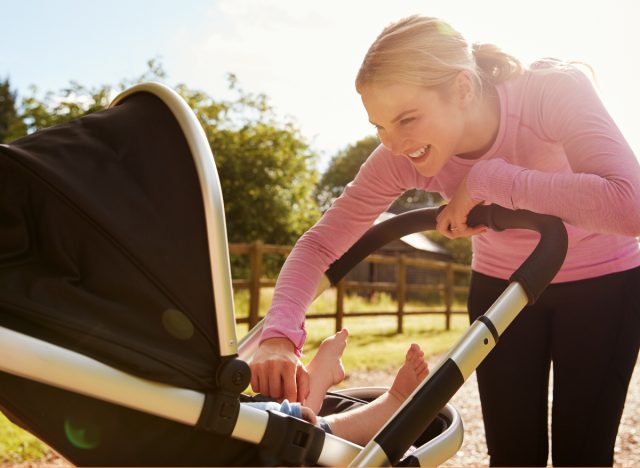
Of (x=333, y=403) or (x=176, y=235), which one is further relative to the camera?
(x=333, y=403)

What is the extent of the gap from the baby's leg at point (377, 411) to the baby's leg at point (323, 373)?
0.12m

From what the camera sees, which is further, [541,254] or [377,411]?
[377,411]

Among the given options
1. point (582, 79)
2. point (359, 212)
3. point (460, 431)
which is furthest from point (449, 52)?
point (460, 431)

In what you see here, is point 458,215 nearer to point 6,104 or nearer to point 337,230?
point 337,230

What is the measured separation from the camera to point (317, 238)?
1875mm

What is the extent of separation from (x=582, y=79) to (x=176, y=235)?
3.43 feet

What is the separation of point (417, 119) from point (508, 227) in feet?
1.15

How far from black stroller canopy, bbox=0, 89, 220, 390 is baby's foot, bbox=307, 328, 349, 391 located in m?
0.73

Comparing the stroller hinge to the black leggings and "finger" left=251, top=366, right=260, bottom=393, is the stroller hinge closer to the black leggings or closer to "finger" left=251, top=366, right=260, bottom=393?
"finger" left=251, top=366, right=260, bottom=393

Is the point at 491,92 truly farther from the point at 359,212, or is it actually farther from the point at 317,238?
the point at 317,238

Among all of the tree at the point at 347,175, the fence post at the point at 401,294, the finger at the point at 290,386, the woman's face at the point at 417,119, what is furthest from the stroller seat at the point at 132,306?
the tree at the point at 347,175

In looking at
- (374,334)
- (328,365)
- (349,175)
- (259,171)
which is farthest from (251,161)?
(349,175)

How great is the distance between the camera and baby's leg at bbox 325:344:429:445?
180 centimetres

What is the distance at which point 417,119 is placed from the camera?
5.24 feet
